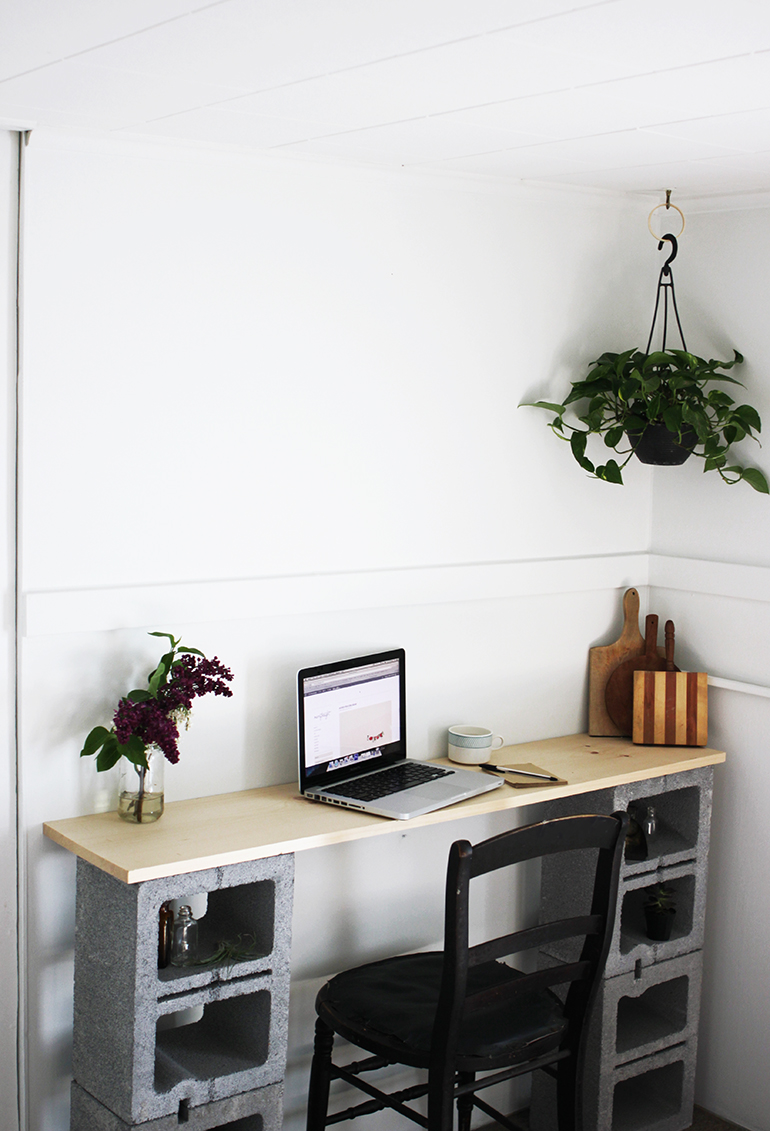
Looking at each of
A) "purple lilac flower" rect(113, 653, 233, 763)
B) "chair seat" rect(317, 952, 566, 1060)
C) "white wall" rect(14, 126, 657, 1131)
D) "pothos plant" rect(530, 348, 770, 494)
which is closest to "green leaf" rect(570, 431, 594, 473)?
"pothos plant" rect(530, 348, 770, 494)

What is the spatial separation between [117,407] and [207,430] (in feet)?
0.64

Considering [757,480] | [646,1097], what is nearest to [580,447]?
[757,480]

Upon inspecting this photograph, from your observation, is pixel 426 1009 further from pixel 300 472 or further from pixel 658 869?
pixel 300 472

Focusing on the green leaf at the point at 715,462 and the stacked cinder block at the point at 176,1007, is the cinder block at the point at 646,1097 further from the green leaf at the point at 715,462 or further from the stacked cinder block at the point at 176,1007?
the green leaf at the point at 715,462

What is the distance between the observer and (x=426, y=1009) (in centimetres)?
224

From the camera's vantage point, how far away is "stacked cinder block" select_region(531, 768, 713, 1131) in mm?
2689

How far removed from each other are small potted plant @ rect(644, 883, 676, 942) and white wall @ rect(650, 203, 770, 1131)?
8.8 inches

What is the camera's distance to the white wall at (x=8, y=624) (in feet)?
6.89

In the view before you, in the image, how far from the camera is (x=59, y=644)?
2.20m

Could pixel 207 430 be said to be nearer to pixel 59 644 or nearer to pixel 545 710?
pixel 59 644

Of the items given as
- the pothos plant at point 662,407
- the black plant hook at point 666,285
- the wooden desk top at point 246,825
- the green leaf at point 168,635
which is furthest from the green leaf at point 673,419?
the green leaf at point 168,635

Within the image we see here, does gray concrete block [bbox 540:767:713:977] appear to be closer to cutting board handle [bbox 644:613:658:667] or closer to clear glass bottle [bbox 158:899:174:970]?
cutting board handle [bbox 644:613:658:667]

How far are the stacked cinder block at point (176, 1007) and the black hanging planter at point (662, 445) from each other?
129 centimetres

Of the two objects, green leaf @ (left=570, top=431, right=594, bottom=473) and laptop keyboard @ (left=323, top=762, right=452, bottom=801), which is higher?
green leaf @ (left=570, top=431, right=594, bottom=473)
